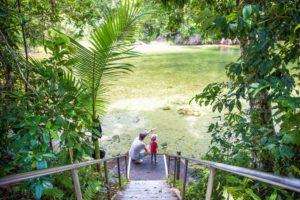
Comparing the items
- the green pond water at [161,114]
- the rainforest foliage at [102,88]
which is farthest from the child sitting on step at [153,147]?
the rainforest foliage at [102,88]

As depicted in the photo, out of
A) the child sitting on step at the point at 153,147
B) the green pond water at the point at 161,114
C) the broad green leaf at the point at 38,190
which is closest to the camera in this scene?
the broad green leaf at the point at 38,190

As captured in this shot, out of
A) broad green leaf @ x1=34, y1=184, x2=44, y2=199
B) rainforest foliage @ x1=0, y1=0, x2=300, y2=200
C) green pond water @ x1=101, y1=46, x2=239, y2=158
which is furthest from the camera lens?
green pond water @ x1=101, y1=46, x2=239, y2=158

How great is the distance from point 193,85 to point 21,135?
11156mm

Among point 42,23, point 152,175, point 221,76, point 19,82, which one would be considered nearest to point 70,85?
point 19,82

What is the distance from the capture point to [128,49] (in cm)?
212

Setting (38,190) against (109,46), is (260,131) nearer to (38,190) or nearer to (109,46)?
(109,46)

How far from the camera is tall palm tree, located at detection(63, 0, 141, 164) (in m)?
2.07

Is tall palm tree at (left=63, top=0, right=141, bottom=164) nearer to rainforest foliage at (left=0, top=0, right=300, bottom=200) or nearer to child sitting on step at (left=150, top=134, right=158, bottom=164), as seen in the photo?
rainforest foliage at (left=0, top=0, right=300, bottom=200)

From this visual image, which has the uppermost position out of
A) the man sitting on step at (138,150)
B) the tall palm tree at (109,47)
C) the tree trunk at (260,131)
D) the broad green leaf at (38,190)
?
the tall palm tree at (109,47)

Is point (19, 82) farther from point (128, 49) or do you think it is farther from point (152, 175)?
point (152, 175)

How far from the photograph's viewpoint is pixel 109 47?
211 cm

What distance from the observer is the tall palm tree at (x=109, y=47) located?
2.07 m

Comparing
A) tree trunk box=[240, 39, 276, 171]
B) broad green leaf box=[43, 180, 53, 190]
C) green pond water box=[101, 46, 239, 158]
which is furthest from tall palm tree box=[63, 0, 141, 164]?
broad green leaf box=[43, 180, 53, 190]

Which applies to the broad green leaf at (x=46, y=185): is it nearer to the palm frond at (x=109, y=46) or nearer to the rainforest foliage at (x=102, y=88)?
the rainforest foliage at (x=102, y=88)
